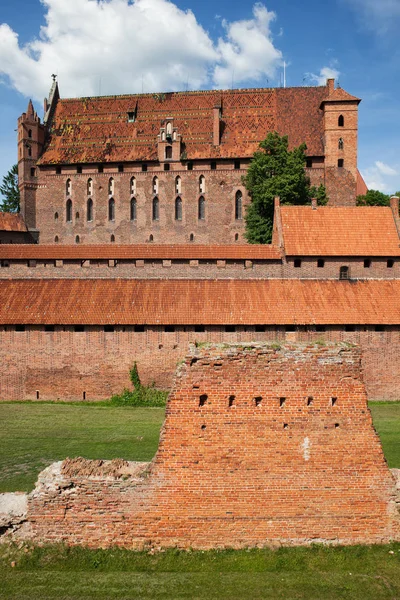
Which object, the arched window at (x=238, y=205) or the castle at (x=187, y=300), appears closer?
the castle at (x=187, y=300)

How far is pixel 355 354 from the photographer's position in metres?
9.25

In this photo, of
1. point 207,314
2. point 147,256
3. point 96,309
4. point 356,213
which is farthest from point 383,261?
point 96,309

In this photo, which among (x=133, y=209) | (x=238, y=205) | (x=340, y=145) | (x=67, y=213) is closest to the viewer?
(x=340, y=145)

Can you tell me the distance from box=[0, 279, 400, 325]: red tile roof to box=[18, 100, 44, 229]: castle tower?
72.0 feet

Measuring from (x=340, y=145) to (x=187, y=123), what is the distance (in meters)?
13.1

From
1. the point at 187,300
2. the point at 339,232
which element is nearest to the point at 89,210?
the point at 187,300

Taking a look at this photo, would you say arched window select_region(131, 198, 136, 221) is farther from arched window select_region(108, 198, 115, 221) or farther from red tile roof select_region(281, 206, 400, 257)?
red tile roof select_region(281, 206, 400, 257)

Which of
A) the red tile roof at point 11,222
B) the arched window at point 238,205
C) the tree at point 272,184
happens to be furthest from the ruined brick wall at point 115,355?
the red tile roof at point 11,222

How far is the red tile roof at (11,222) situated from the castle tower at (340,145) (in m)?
25.5

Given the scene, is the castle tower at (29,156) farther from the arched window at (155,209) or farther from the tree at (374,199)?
the tree at (374,199)

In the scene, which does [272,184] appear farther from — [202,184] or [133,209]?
[133,209]

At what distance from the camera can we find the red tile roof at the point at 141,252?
24.8 meters

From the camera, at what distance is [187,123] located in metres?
43.9

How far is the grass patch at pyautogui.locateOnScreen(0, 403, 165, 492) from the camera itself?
44.0 feet
